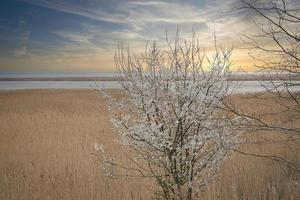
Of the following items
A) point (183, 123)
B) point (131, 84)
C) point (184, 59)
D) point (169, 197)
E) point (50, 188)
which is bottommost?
point (50, 188)

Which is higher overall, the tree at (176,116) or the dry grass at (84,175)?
the tree at (176,116)

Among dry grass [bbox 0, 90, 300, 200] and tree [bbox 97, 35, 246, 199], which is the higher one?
tree [bbox 97, 35, 246, 199]

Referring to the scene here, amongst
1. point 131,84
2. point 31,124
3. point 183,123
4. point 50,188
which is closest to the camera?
point 183,123

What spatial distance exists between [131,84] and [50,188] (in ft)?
13.1

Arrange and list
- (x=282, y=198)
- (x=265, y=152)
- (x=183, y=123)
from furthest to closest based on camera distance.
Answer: (x=265, y=152), (x=282, y=198), (x=183, y=123)

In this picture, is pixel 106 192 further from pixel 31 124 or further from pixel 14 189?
pixel 31 124

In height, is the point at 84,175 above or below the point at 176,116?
below

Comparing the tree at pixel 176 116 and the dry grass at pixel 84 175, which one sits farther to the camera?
the dry grass at pixel 84 175

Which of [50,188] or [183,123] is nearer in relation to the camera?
[183,123]

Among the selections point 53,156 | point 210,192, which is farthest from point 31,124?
point 210,192

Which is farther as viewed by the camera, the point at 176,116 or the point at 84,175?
the point at 84,175

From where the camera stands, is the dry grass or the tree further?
the dry grass

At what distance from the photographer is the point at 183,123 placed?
5777mm

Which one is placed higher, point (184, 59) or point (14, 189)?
point (184, 59)
